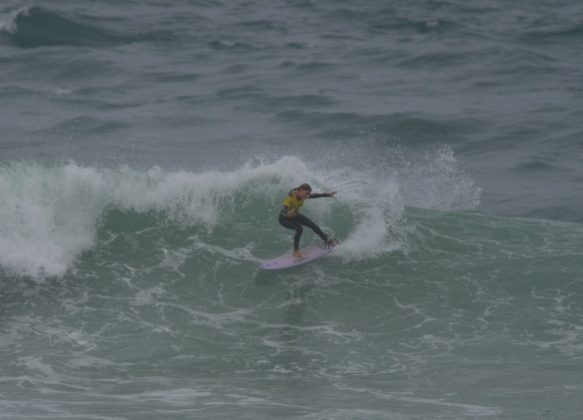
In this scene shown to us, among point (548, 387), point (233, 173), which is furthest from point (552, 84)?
point (548, 387)

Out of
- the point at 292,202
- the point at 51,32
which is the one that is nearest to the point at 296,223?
the point at 292,202

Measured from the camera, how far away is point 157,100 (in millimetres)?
28172

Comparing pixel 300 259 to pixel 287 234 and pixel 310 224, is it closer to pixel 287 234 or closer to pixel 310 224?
pixel 310 224

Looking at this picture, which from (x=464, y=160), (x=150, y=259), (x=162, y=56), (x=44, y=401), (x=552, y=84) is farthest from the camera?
(x=162, y=56)

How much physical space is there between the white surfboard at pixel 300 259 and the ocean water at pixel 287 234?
0.55 feet

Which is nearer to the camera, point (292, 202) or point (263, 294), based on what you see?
point (263, 294)

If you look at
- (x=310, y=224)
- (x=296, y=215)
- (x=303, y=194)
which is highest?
(x=303, y=194)

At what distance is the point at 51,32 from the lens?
34844 millimetres

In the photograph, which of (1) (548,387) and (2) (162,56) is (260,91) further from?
(1) (548,387)

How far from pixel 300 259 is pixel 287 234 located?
164 centimetres

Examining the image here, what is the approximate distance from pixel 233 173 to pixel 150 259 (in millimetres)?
2936

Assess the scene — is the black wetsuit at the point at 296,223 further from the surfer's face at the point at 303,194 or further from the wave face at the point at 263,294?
the wave face at the point at 263,294

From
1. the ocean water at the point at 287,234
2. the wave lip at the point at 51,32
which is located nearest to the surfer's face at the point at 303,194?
the ocean water at the point at 287,234

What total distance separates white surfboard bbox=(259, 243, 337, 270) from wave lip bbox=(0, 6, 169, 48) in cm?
1913
